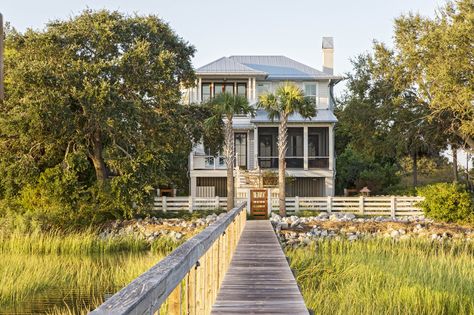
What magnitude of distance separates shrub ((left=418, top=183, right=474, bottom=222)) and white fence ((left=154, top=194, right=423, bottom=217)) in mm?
1796

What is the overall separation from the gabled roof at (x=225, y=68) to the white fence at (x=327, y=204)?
835cm

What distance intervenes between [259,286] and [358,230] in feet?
51.9

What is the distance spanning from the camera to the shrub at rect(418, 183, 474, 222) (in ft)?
85.0

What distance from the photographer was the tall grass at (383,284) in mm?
9375

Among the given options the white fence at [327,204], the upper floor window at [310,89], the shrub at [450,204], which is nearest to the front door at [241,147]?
the upper floor window at [310,89]

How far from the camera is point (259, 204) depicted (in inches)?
1139

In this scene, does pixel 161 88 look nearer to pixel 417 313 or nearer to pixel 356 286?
pixel 356 286

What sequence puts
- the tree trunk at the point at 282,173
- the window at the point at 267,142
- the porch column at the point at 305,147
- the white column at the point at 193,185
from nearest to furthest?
the tree trunk at the point at 282,173
the white column at the point at 193,185
the porch column at the point at 305,147
the window at the point at 267,142

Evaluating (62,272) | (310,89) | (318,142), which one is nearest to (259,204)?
(318,142)

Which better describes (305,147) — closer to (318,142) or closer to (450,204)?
(318,142)

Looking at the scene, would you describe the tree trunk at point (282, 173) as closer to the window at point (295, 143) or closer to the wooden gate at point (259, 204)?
the wooden gate at point (259, 204)

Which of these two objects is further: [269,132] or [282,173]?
[269,132]

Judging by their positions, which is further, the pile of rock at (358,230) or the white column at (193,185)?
the white column at (193,185)

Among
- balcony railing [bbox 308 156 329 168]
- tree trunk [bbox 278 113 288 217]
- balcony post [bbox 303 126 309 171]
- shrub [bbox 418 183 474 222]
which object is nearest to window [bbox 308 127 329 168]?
balcony railing [bbox 308 156 329 168]
